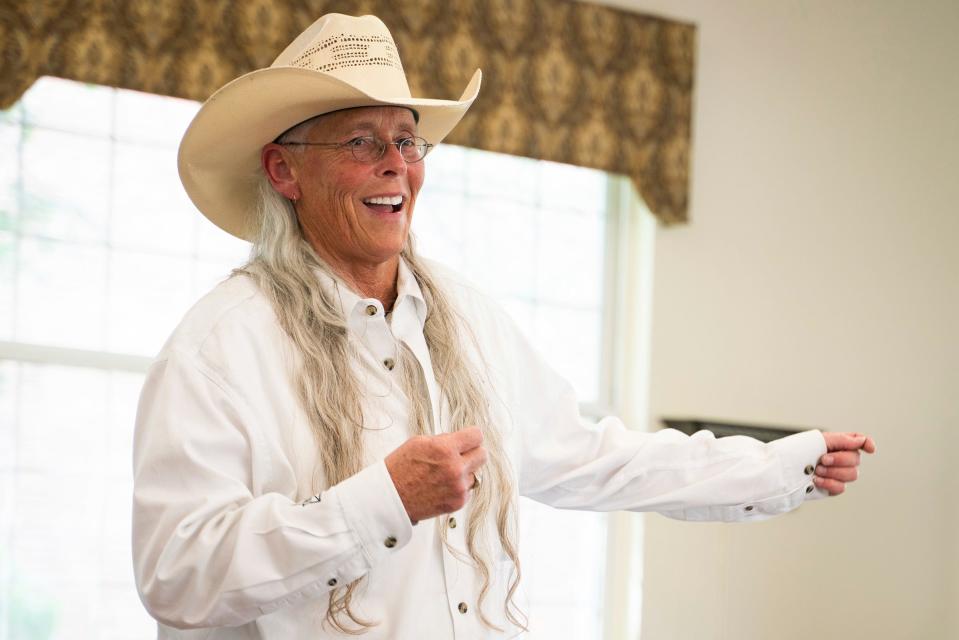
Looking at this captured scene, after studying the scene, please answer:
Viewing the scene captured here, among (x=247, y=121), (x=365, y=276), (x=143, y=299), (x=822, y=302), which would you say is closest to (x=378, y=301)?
(x=365, y=276)

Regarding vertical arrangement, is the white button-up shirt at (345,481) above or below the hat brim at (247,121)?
below

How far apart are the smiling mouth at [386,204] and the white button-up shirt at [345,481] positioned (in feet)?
0.49

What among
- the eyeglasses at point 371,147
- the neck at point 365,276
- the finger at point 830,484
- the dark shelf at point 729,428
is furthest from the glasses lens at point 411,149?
the dark shelf at point 729,428

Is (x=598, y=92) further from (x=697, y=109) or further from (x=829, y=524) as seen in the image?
(x=829, y=524)

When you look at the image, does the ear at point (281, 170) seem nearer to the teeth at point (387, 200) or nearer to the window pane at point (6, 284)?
the teeth at point (387, 200)

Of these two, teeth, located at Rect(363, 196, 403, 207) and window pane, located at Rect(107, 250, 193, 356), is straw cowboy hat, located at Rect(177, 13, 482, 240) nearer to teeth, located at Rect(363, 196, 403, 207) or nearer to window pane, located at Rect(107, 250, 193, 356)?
teeth, located at Rect(363, 196, 403, 207)

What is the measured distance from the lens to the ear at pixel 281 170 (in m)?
2.36

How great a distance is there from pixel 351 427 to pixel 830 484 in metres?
0.98

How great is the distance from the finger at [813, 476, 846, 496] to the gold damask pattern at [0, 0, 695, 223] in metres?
2.58

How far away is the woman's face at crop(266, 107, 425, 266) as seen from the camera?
2.25 metres

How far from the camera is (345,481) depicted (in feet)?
5.86

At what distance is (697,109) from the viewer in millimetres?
5297

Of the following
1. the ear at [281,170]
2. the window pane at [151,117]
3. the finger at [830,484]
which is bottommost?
the finger at [830,484]

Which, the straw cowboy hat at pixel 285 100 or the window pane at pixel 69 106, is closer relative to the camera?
the straw cowboy hat at pixel 285 100
